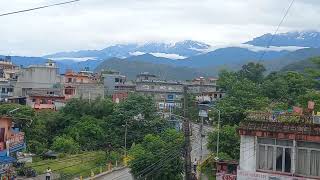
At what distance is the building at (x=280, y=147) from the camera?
564 inches

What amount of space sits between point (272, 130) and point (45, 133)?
27.9 metres

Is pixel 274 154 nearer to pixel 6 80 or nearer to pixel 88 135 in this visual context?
pixel 88 135

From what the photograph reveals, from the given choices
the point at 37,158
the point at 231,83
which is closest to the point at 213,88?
the point at 231,83

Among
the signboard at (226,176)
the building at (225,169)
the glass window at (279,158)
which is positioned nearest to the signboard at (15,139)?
the building at (225,169)

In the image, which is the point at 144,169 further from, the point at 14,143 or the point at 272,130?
the point at 272,130

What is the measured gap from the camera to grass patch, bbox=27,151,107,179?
28.8 meters

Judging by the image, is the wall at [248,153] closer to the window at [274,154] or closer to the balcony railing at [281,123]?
the window at [274,154]

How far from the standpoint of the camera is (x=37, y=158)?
34.4 m

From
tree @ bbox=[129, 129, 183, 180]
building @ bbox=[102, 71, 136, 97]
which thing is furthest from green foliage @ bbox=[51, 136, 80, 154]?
building @ bbox=[102, 71, 136, 97]

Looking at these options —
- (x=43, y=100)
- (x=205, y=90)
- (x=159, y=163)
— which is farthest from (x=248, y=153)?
(x=205, y=90)

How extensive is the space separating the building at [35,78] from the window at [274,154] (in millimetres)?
45606

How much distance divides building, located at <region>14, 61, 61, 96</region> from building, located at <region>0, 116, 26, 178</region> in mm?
32124

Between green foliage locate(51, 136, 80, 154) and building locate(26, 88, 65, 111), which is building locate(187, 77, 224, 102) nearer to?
building locate(26, 88, 65, 111)

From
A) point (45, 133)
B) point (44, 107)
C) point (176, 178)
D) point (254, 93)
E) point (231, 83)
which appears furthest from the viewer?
point (231, 83)
